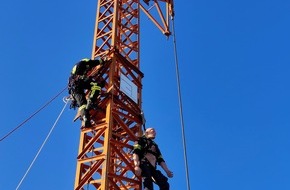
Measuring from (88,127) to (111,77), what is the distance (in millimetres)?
1720

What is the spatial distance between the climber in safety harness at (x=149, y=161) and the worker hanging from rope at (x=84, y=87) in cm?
172

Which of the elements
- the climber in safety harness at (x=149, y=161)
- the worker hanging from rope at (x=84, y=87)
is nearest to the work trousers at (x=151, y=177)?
the climber in safety harness at (x=149, y=161)

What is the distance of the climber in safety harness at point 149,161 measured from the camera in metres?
11.0

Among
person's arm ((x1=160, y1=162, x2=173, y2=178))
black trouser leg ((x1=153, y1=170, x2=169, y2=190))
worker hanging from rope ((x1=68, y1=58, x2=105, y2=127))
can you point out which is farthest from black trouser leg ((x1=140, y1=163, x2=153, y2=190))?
worker hanging from rope ((x1=68, y1=58, x2=105, y2=127))

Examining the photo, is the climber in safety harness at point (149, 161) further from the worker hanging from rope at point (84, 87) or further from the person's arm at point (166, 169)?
the worker hanging from rope at point (84, 87)

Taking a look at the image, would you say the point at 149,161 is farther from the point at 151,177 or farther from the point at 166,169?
the point at 166,169

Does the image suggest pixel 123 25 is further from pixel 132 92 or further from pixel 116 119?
pixel 116 119

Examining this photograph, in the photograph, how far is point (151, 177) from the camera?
11.1 m

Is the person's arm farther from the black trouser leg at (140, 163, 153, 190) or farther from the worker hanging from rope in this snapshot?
the worker hanging from rope

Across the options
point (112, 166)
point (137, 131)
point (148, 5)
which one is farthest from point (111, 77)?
point (148, 5)

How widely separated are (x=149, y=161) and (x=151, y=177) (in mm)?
366

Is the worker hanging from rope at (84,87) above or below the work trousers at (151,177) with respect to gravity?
above

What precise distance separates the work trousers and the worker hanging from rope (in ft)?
6.57

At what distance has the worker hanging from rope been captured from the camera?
12406 millimetres
